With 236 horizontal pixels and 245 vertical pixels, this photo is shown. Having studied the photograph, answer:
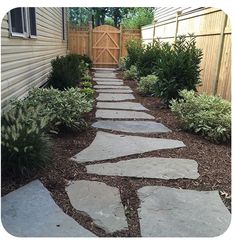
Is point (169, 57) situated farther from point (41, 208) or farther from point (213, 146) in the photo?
point (41, 208)

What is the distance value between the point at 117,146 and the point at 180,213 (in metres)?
1.32

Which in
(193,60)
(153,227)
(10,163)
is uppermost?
(193,60)

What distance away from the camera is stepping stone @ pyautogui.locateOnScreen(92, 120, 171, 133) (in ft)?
12.9

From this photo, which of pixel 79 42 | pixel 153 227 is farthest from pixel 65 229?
pixel 79 42

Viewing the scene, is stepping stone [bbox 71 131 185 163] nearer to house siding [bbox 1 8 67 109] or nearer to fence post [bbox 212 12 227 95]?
house siding [bbox 1 8 67 109]

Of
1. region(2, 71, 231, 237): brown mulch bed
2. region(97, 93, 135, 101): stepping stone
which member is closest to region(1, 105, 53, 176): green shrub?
region(2, 71, 231, 237): brown mulch bed

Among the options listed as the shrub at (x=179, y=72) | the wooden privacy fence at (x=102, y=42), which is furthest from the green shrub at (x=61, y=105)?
the wooden privacy fence at (x=102, y=42)

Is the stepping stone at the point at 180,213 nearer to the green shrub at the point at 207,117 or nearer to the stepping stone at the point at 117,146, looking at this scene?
the stepping stone at the point at 117,146

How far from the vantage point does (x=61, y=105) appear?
12.1 ft

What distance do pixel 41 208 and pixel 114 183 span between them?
2.11 feet

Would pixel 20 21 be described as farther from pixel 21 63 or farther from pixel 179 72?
pixel 179 72

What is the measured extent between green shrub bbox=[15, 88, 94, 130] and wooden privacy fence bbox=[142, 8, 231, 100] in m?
2.34

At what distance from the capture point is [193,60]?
16.8 feet

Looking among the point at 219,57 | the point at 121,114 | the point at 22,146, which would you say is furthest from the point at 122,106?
the point at 22,146
